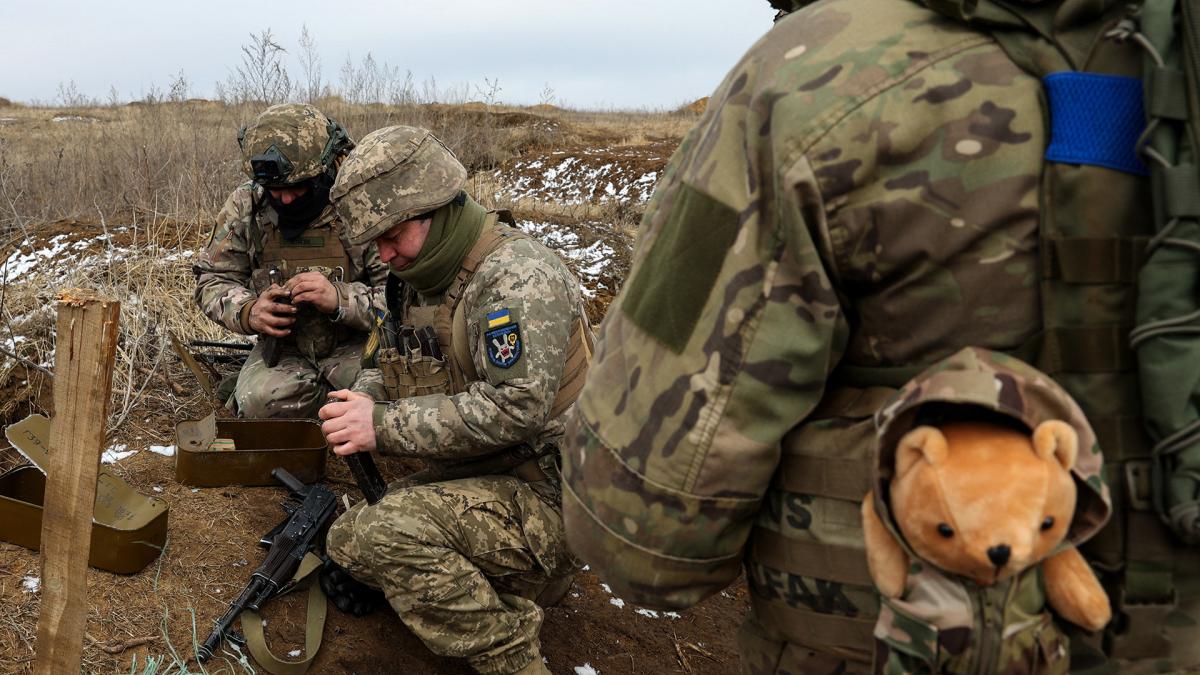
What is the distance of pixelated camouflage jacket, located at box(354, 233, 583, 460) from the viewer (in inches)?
118

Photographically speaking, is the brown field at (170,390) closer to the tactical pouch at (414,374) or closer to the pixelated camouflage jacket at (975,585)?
the tactical pouch at (414,374)

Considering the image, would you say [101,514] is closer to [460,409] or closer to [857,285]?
[460,409]

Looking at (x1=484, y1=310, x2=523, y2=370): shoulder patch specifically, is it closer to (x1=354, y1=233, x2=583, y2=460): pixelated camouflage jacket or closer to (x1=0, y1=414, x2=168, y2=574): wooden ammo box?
(x1=354, y1=233, x2=583, y2=460): pixelated camouflage jacket

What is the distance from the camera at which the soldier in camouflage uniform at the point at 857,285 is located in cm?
132

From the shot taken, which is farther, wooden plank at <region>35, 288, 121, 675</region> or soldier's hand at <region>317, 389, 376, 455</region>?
soldier's hand at <region>317, 389, 376, 455</region>

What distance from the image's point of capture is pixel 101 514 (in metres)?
3.59

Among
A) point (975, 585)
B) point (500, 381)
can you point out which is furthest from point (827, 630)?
point (500, 381)

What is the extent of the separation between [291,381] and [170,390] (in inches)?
34.9

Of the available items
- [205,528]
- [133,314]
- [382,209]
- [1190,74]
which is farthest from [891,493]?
[133,314]

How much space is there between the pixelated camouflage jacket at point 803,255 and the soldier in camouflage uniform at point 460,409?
1496 millimetres

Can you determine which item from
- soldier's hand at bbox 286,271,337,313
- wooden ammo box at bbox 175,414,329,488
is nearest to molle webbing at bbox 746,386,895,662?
wooden ammo box at bbox 175,414,329,488

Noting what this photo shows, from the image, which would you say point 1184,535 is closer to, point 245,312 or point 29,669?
point 29,669

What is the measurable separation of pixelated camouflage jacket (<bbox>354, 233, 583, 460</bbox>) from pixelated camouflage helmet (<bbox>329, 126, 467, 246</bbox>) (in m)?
0.29

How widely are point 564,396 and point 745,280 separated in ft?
6.17
